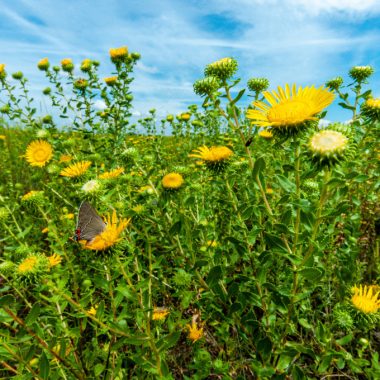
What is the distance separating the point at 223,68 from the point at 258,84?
568mm

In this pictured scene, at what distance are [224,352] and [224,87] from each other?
6.87 ft

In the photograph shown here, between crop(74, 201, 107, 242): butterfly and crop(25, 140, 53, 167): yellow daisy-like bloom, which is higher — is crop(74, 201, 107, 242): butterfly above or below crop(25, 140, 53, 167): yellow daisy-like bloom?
below

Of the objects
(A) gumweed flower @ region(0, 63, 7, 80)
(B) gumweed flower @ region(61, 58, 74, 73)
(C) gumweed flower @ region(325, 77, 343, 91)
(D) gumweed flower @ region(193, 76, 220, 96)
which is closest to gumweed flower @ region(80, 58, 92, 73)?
(B) gumweed flower @ region(61, 58, 74, 73)

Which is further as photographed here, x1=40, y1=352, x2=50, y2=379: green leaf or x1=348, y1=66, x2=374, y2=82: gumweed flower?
x1=348, y1=66, x2=374, y2=82: gumweed flower

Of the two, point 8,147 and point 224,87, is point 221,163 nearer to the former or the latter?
point 224,87

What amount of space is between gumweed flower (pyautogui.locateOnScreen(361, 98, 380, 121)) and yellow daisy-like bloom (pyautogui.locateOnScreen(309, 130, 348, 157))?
1.28 metres

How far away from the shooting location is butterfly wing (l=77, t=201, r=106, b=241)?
6.35 feet

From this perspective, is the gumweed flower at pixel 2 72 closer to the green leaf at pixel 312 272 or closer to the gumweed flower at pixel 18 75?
the gumweed flower at pixel 18 75

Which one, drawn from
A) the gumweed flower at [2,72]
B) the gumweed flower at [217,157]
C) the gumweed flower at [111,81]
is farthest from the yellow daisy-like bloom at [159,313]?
the gumweed flower at [2,72]

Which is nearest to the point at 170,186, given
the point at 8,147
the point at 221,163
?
the point at 221,163

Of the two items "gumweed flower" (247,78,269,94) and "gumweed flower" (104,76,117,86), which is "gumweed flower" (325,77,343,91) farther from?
"gumweed flower" (104,76,117,86)

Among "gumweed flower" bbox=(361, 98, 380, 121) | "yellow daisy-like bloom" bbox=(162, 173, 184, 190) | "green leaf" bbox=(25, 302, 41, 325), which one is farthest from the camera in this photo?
"yellow daisy-like bloom" bbox=(162, 173, 184, 190)

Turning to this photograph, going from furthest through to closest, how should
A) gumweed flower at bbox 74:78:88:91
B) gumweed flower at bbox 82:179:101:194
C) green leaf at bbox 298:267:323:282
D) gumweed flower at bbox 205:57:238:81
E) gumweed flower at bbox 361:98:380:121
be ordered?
gumweed flower at bbox 74:78:88:91
gumweed flower at bbox 361:98:380:121
gumweed flower at bbox 205:57:238:81
gumweed flower at bbox 82:179:101:194
green leaf at bbox 298:267:323:282

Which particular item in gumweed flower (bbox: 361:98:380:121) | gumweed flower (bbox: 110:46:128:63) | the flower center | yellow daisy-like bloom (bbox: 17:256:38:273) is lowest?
yellow daisy-like bloom (bbox: 17:256:38:273)
